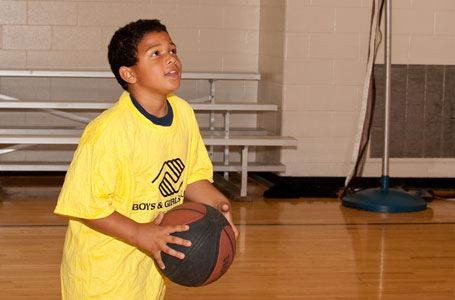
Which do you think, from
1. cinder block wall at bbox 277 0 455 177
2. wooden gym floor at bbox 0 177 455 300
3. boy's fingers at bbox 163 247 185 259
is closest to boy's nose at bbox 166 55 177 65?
boy's fingers at bbox 163 247 185 259

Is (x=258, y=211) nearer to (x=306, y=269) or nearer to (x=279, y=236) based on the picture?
(x=279, y=236)

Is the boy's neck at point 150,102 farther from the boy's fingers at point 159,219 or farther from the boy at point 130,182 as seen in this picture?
the boy's fingers at point 159,219

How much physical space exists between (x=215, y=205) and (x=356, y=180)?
120 inches

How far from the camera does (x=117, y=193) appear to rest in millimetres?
1883

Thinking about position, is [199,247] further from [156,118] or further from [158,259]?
[156,118]

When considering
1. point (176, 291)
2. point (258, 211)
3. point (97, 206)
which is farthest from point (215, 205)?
point (258, 211)

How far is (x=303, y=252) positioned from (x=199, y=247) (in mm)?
1897

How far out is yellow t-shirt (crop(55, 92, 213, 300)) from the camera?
1796 mm

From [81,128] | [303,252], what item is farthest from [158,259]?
[81,128]

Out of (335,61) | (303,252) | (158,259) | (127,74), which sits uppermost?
(335,61)

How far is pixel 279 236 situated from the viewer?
156 inches

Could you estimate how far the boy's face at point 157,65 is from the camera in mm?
1917

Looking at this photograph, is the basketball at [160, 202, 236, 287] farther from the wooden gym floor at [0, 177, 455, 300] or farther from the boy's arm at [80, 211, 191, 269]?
the wooden gym floor at [0, 177, 455, 300]

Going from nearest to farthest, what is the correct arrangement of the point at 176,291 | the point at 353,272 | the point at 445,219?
the point at 176,291 → the point at 353,272 → the point at 445,219
